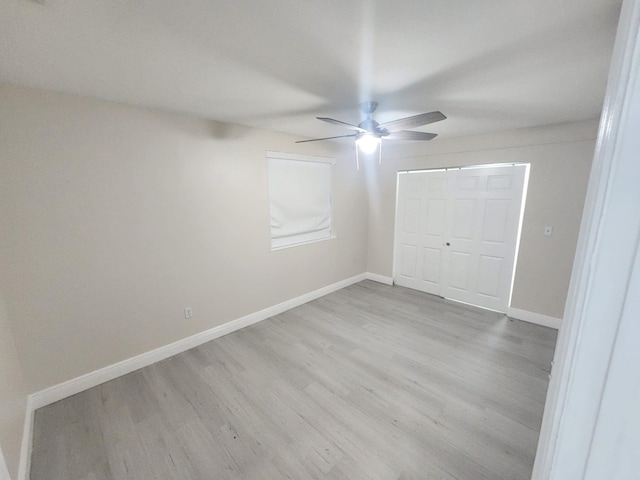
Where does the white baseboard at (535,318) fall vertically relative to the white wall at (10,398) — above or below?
below

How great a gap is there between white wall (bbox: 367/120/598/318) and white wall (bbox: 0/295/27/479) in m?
4.71

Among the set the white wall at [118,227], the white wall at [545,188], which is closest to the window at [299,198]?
the white wall at [118,227]

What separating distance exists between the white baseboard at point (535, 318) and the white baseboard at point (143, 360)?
113 inches

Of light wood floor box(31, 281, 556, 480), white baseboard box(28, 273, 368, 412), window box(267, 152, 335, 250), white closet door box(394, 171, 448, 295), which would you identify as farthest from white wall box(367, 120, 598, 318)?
white baseboard box(28, 273, 368, 412)

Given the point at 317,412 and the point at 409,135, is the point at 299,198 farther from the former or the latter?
the point at 317,412

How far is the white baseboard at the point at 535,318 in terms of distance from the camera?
3174mm

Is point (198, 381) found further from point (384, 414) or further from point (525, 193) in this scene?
point (525, 193)

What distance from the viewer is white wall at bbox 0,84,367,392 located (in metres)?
1.90

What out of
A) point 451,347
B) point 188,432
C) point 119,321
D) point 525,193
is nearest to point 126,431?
point 188,432

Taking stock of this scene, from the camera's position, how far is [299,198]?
3.69m

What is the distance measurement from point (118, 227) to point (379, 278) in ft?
12.9

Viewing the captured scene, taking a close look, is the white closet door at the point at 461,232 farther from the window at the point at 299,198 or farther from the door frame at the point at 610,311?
the door frame at the point at 610,311

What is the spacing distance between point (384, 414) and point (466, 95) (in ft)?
8.49

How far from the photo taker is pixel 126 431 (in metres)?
1.86
